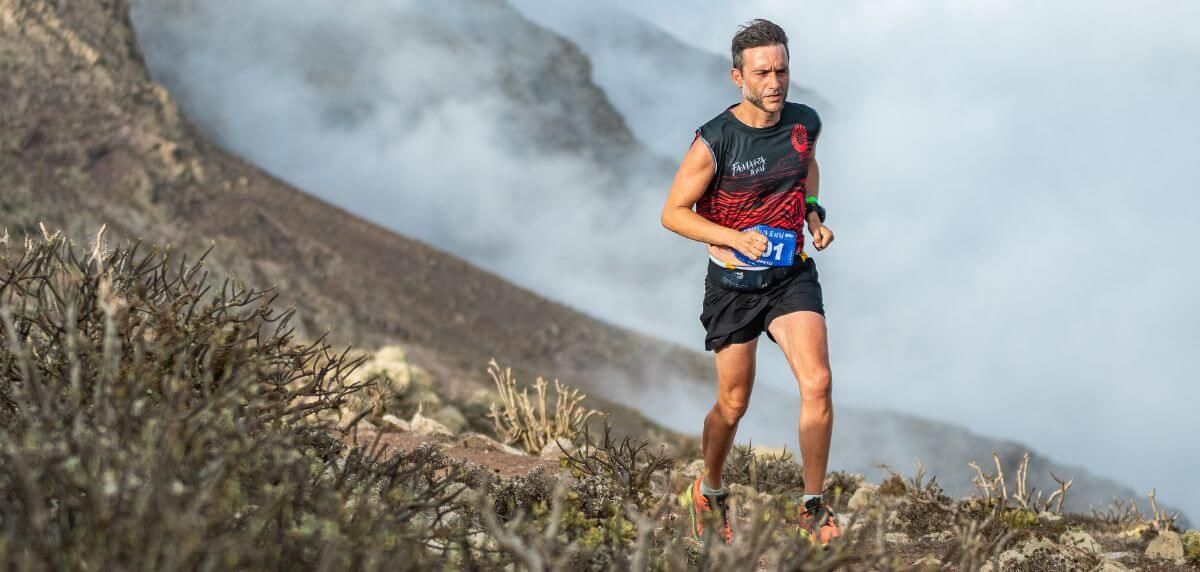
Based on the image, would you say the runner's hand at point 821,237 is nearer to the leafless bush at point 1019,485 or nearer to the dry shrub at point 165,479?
the dry shrub at point 165,479

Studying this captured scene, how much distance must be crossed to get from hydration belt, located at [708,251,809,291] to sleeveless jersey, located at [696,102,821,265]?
0.27 ft

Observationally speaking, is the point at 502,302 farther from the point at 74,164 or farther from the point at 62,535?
the point at 62,535

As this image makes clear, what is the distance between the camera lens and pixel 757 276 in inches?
187

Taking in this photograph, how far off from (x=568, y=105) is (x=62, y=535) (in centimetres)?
4708

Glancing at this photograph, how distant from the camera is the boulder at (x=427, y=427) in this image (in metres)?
7.53

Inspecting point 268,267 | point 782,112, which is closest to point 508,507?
point 782,112

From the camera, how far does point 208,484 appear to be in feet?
8.68

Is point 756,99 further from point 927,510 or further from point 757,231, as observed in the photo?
point 927,510

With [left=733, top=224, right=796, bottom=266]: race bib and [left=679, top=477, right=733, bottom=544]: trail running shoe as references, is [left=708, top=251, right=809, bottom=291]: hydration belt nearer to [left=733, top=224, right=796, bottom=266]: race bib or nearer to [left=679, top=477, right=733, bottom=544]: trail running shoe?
[left=733, top=224, right=796, bottom=266]: race bib

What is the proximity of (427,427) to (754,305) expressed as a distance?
10.9ft

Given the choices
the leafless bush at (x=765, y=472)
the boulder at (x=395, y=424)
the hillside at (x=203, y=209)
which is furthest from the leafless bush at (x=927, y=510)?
the hillside at (x=203, y=209)

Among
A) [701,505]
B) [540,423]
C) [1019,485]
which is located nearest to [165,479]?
[701,505]

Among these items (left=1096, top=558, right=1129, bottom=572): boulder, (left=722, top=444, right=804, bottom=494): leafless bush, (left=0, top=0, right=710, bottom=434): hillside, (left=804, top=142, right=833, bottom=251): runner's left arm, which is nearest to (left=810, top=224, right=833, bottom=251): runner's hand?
(left=804, top=142, right=833, bottom=251): runner's left arm

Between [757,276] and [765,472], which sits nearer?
[757,276]
